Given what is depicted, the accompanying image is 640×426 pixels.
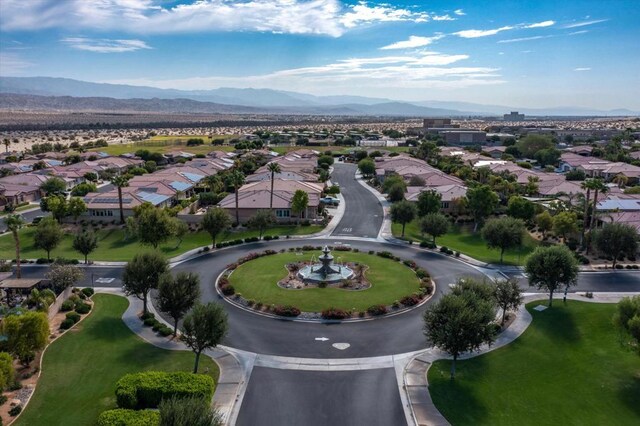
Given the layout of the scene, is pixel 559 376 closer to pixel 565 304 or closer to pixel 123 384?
pixel 565 304

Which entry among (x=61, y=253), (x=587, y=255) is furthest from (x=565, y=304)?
(x=61, y=253)

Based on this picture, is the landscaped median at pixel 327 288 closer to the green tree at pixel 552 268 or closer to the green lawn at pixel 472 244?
the green tree at pixel 552 268

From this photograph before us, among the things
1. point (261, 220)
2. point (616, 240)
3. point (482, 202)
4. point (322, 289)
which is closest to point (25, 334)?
point (322, 289)

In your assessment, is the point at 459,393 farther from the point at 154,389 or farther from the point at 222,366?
the point at 154,389

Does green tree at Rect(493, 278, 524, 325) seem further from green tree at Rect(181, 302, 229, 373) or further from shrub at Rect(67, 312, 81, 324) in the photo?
shrub at Rect(67, 312, 81, 324)

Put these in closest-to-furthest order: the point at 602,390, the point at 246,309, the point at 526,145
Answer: the point at 602,390 < the point at 246,309 < the point at 526,145

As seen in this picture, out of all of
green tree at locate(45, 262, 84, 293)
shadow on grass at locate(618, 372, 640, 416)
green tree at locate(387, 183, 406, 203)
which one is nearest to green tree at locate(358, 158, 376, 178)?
green tree at locate(387, 183, 406, 203)
